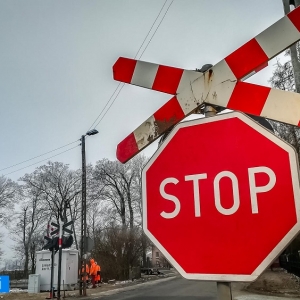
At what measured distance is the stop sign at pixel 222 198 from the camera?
5.15ft

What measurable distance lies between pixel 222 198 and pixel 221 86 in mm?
668

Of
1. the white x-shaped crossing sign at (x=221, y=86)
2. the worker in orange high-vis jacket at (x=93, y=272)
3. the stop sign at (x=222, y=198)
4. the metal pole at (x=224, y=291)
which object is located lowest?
the worker in orange high-vis jacket at (x=93, y=272)

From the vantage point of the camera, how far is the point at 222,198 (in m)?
1.70

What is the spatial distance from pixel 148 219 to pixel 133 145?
1.76ft

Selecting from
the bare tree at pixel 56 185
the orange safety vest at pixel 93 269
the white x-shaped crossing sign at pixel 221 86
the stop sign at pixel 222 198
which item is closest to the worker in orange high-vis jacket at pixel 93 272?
the orange safety vest at pixel 93 269

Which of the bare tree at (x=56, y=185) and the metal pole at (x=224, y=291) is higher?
the bare tree at (x=56, y=185)

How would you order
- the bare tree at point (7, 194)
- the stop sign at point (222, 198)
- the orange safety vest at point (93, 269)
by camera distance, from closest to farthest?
1. the stop sign at point (222, 198)
2. the orange safety vest at point (93, 269)
3. the bare tree at point (7, 194)

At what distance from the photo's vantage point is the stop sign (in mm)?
1568

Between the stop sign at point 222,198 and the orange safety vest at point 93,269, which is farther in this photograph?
the orange safety vest at point 93,269

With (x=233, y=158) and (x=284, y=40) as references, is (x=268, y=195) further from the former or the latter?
(x=284, y=40)

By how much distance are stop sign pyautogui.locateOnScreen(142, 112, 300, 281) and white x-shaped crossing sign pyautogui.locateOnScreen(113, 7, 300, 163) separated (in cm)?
17

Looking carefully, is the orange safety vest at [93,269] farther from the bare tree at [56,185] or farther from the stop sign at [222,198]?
the stop sign at [222,198]

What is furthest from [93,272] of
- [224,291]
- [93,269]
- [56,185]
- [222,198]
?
[222,198]

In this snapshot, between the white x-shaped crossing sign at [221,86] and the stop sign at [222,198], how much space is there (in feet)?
0.56
